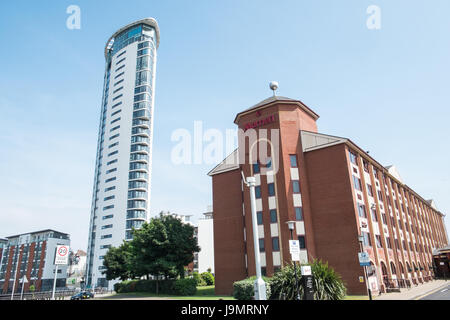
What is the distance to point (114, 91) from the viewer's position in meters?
109

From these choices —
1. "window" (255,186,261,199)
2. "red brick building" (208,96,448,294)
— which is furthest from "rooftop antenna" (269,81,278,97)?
"window" (255,186,261,199)

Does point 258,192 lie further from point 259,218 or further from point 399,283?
point 399,283

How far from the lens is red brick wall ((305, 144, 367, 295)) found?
30.9 m

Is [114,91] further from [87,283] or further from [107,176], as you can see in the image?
[87,283]

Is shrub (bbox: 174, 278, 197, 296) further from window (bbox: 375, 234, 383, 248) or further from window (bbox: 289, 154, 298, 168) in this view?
window (bbox: 375, 234, 383, 248)

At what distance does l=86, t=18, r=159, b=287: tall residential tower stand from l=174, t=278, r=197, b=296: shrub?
52.3 meters

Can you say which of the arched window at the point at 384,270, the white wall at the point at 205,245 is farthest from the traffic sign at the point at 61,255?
the white wall at the point at 205,245

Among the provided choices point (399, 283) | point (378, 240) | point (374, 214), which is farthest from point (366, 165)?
point (399, 283)

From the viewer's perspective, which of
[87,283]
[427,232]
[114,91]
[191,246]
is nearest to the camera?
[191,246]

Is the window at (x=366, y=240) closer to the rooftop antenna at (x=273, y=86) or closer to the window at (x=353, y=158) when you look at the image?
the window at (x=353, y=158)

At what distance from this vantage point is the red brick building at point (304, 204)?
3262 cm
